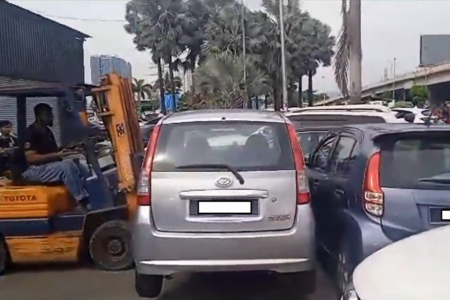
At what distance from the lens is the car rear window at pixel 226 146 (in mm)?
5266

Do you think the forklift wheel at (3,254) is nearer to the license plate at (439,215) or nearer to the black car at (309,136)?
the black car at (309,136)

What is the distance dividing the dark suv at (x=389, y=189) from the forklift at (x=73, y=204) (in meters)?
2.38

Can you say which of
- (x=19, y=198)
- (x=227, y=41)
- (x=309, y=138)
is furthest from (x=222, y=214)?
(x=227, y=41)

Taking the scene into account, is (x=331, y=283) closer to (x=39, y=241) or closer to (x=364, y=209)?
(x=364, y=209)

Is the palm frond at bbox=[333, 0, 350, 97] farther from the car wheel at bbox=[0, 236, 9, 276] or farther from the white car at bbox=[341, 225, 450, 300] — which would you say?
the white car at bbox=[341, 225, 450, 300]

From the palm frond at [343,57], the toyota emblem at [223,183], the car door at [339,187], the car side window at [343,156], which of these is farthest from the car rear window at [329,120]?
the palm frond at [343,57]

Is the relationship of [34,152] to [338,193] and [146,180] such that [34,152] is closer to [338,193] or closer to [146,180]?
[146,180]

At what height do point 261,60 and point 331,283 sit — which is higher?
point 261,60

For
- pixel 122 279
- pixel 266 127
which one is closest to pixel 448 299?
pixel 266 127

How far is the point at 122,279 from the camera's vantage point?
6.72 meters

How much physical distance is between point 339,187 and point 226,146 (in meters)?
1.04

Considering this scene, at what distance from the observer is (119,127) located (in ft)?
23.0

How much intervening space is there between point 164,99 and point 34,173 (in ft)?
161

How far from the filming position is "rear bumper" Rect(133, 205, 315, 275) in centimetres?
511
